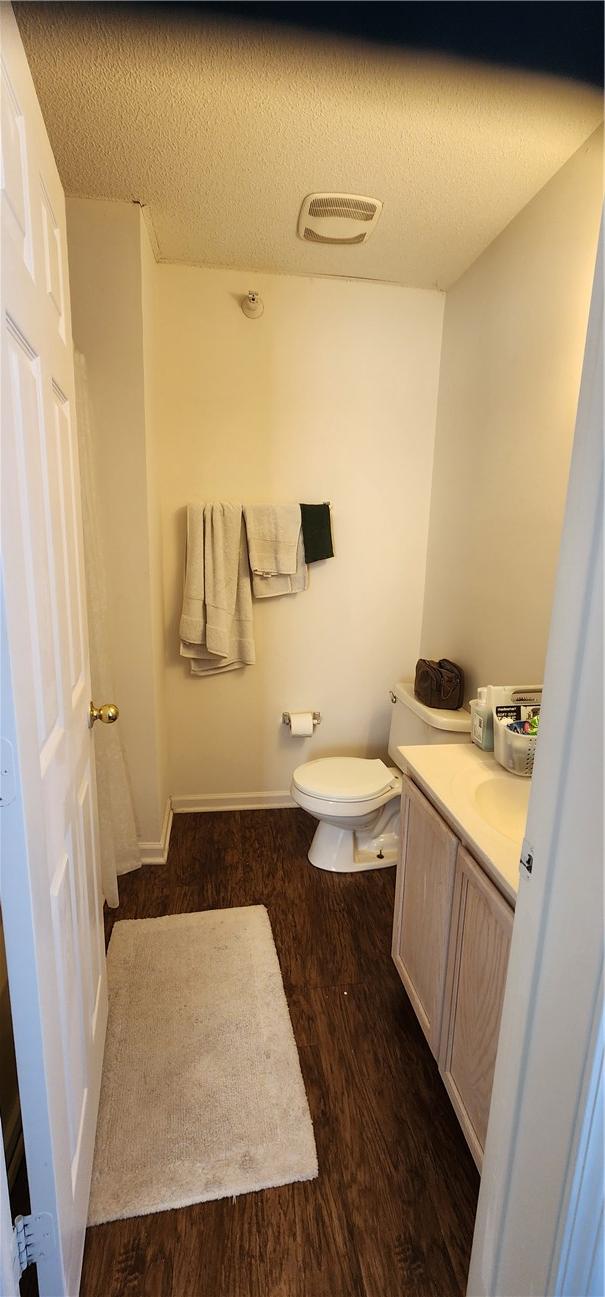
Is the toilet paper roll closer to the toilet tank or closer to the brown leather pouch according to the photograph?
the toilet tank

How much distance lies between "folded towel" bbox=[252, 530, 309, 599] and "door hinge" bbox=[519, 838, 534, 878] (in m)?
1.86

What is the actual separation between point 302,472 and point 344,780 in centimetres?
135

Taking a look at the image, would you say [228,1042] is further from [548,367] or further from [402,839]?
[548,367]

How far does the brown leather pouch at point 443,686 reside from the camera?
2156 millimetres

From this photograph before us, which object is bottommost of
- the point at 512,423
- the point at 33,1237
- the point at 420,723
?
the point at 33,1237

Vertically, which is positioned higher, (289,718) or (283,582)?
(283,582)

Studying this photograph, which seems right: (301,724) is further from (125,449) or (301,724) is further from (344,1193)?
(344,1193)

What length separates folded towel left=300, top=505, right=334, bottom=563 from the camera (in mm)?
2500

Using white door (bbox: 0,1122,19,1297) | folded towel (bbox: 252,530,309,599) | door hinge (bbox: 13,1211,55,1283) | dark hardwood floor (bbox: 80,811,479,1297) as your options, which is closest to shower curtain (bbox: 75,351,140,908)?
dark hardwood floor (bbox: 80,811,479,1297)

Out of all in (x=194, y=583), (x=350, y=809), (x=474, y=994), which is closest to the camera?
(x=474, y=994)

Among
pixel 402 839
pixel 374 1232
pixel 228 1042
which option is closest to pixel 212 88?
pixel 402 839

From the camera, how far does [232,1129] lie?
4.33 feet

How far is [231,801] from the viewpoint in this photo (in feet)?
9.23

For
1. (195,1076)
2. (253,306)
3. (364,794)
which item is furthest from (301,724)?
(253,306)
